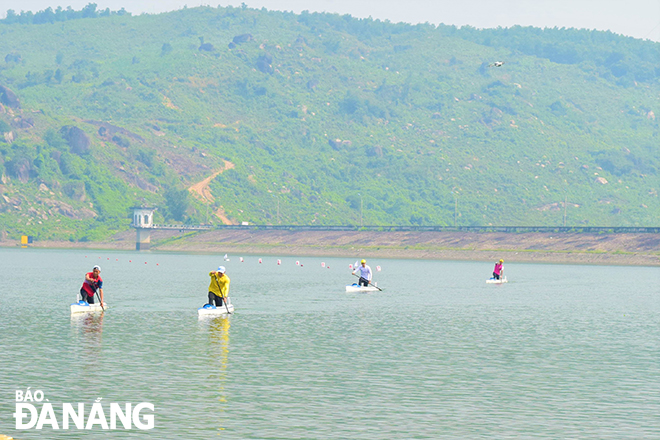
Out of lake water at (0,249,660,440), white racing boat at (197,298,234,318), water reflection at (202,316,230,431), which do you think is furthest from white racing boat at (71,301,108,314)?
water reflection at (202,316,230,431)

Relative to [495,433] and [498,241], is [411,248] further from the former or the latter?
[495,433]

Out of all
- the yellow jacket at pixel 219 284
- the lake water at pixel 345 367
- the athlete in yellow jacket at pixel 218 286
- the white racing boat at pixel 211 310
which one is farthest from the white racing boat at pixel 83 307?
the yellow jacket at pixel 219 284

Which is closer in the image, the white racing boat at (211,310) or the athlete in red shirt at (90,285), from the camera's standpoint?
the athlete in red shirt at (90,285)

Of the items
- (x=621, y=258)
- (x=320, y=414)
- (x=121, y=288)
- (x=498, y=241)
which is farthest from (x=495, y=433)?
(x=498, y=241)

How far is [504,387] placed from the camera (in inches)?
1182

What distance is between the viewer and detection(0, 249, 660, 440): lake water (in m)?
24.5

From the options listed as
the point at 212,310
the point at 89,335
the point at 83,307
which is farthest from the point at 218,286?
the point at 89,335

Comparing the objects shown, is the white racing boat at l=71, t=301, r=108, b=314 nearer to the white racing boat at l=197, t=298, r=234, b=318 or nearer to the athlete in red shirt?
the athlete in red shirt

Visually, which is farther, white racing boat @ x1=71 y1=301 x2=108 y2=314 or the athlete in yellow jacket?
white racing boat @ x1=71 y1=301 x2=108 y2=314

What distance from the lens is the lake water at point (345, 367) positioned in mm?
24500

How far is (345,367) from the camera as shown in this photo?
3366cm

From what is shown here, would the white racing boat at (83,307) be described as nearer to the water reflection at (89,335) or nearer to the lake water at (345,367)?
the water reflection at (89,335)

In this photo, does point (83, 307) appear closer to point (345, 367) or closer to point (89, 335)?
point (89, 335)

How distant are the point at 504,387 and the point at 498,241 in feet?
539
